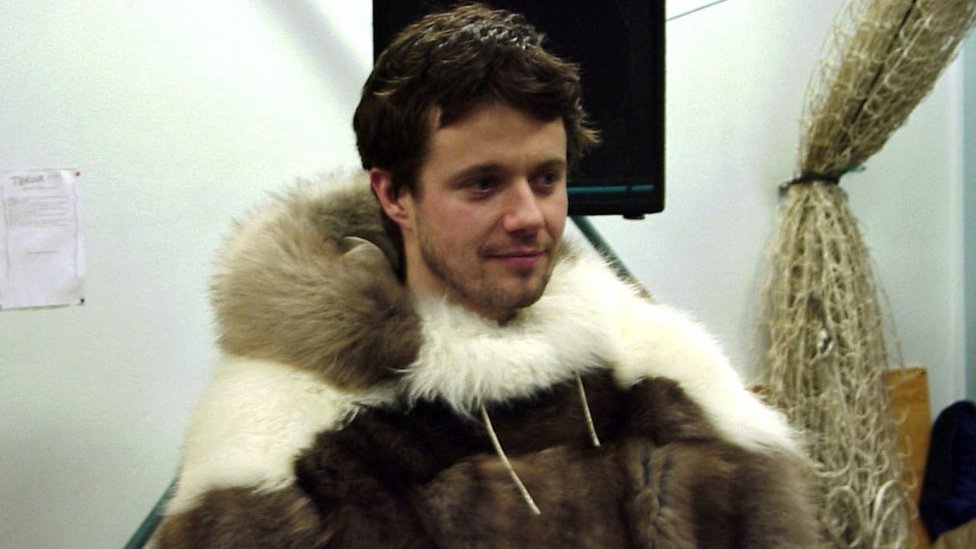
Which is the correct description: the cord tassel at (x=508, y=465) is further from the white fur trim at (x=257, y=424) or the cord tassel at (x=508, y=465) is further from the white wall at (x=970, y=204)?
the white wall at (x=970, y=204)

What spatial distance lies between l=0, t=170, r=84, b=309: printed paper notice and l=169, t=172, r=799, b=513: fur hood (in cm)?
68

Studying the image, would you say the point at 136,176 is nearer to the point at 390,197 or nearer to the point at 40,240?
the point at 40,240

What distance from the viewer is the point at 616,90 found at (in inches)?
53.4

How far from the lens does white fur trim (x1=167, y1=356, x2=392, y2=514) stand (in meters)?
0.84

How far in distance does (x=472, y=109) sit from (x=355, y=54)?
0.91 m

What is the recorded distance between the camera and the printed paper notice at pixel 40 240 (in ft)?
4.94

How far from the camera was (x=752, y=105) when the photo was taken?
2043 millimetres

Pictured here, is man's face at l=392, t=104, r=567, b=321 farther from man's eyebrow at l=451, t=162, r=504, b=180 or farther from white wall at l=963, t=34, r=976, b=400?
white wall at l=963, t=34, r=976, b=400

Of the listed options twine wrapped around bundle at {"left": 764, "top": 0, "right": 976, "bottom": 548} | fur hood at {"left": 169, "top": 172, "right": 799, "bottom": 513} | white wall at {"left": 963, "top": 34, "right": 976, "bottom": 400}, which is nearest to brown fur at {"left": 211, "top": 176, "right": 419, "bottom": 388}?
fur hood at {"left": 169, "top": 172, "right": 799, "bottom": 513}

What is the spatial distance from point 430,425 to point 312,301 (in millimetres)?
179

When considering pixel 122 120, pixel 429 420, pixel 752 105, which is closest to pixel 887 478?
pixel 752 105

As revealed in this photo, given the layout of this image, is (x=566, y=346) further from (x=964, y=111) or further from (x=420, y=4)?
(x=964, y=111)

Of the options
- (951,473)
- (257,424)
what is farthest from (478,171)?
(951,473)

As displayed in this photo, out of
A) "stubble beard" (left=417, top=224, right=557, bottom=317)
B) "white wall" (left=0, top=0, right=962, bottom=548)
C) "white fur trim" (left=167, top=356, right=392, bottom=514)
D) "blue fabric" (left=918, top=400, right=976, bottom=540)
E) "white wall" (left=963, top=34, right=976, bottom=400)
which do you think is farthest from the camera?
"white wall" (left=963, top=34, right=976, bottom=400)
